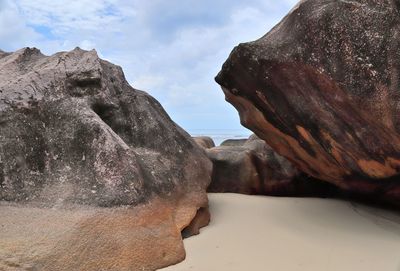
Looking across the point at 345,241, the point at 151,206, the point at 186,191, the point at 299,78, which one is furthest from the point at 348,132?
the point at 151,206

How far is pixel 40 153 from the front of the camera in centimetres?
396

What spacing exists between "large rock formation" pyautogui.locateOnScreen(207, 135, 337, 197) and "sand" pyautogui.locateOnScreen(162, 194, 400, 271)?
755 millimetres

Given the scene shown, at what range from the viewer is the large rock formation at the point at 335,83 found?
13.5 feet

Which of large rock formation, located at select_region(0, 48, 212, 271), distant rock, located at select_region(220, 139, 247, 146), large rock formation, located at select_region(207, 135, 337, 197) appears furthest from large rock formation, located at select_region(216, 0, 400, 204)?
distant rock, located at select_region(220, 139, 247, 146)

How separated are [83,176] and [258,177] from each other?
3.48m

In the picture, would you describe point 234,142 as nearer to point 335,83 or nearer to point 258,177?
point 258,177

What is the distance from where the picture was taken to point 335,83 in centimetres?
425

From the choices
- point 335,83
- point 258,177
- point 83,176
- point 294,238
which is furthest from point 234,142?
point 83,176

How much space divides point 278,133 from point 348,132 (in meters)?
1.11

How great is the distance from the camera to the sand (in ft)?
12.6

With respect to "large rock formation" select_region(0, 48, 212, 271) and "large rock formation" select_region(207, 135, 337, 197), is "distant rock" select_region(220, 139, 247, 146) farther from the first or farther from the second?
"large rock formation" select_region(0, 48, 212, 271)

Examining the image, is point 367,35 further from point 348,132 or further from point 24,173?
point 24,173

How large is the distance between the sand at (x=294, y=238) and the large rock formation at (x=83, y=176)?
31 cm

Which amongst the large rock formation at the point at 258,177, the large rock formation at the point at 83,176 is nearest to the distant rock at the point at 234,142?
→ the large rock formation at the point at 258,177
